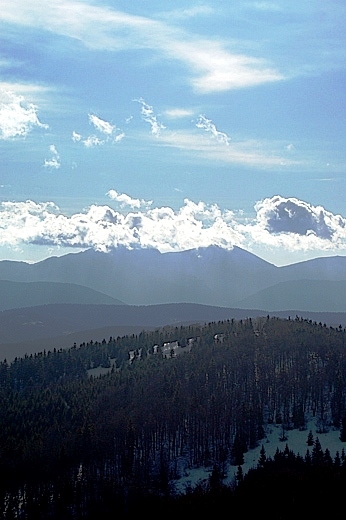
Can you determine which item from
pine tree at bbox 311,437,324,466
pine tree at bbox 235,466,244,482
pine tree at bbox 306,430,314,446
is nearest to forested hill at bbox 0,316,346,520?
pine tree at bbox 311,437,324,466

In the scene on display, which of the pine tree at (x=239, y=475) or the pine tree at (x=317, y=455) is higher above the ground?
the pine tree at (x=317, y=455)

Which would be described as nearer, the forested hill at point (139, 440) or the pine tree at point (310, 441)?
the forested hill at point (139, 440)

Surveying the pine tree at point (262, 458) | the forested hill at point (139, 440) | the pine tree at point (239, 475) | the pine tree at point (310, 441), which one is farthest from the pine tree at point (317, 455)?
the pine tree at point (239, 475)

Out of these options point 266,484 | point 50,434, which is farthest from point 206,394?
point 266,484

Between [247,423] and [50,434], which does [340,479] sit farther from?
[50,434]

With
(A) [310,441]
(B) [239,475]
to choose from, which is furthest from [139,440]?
(A) [310,441]

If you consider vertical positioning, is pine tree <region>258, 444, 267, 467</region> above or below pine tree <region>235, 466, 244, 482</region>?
above

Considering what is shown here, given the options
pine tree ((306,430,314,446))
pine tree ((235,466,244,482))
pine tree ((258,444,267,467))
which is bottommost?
pine tree ((235,466,244,482))

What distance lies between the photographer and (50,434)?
154 meters

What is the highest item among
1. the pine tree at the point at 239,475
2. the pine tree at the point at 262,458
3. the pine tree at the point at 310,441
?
the pine tree at the point at 310,441

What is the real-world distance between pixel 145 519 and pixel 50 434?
4243 cm

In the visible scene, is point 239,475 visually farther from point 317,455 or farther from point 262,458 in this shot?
point 317,455

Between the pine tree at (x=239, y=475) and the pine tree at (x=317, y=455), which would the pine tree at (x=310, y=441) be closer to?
the pine tree at (x=317, y=455)

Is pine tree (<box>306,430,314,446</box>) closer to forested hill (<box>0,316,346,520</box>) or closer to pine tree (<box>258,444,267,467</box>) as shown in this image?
forested hill (<box>0,316,346,520</box>)
